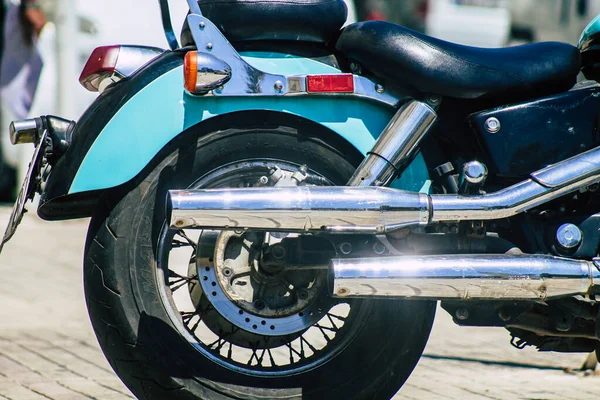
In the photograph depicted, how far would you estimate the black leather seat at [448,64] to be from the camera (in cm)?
375

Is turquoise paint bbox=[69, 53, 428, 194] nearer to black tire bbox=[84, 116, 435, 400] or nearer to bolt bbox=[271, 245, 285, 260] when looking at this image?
Answer: black tire bbox=[84, 116, 435, 400]

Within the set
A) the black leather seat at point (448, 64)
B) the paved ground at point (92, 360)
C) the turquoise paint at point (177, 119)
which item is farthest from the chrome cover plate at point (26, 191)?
the black leather seat at point (448, 64)

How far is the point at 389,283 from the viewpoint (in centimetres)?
355

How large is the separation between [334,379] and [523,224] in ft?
2.73

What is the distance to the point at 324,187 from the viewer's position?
3555mm

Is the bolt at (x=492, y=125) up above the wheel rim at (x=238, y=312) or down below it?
above

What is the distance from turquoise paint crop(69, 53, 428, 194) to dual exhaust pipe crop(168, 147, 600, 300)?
28cm

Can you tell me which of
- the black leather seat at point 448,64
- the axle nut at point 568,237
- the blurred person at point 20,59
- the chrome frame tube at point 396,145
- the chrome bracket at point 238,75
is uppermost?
the blurred person at point 20,59

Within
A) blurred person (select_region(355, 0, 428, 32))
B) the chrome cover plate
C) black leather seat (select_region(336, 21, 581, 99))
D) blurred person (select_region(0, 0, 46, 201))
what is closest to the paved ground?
the chrome cover plate

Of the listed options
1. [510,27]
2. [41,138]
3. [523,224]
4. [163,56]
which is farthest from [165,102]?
[510,27]

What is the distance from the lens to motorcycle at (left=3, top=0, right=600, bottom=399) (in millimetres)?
3648

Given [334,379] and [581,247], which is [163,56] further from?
[581,247]

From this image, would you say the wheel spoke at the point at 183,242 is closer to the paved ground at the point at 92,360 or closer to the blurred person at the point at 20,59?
the paved ground at the point at 92,360

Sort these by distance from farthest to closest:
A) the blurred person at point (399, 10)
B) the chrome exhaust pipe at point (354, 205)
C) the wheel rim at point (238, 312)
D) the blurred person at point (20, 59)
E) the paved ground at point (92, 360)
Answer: the blurred person at point (399, 10) → the blurred person at point (20, 59) → the paved ground at point (92, 360) → the wheel rim at point (238, 312) → the chrome exhaust pipe at point (354, 205)
